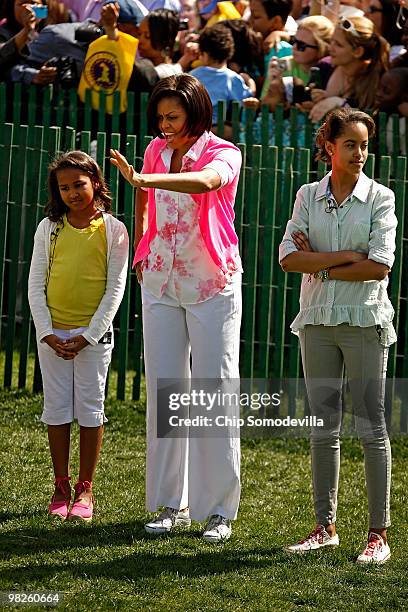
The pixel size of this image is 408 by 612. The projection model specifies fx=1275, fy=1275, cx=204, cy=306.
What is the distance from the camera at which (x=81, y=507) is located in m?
6.37

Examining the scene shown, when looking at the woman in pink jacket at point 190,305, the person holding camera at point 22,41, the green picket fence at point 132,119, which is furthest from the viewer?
the person holding camera at point 22,41

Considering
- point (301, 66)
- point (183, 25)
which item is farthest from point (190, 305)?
point (183, 25)

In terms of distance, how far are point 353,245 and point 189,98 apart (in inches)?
40.3

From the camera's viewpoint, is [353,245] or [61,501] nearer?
[353,245]

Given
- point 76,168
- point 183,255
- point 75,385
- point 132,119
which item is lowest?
point 75,385

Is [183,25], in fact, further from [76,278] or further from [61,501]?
[61,501]

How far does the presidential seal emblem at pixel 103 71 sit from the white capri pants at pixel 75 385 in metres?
3.67

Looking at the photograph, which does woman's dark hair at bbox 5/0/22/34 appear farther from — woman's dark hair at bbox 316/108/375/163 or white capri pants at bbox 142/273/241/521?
woman's dark hair at bbox 316/108/375/163

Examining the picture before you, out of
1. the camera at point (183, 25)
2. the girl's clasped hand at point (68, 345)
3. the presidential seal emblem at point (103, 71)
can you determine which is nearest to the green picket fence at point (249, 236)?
the presidential seal emblem at point (103, 71)

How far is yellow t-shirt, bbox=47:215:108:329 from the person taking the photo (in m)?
6.32

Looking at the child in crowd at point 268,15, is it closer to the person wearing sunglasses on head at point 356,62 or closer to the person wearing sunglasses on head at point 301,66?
the person wearing sunglasses on head at point 301,66

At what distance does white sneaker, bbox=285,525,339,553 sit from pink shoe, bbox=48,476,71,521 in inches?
47.3

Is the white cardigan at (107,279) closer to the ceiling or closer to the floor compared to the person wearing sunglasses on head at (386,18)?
closer to the floor

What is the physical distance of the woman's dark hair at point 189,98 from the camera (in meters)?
5.89
